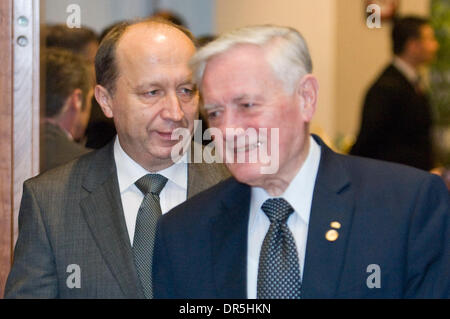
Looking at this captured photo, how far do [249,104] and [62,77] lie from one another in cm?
113

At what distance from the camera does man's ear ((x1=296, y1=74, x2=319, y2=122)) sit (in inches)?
76.1

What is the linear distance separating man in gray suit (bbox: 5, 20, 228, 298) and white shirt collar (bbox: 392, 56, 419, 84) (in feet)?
10.0

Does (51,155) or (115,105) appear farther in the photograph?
(51,155)

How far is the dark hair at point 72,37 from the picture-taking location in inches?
108

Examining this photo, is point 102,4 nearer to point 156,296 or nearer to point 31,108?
point 31,108

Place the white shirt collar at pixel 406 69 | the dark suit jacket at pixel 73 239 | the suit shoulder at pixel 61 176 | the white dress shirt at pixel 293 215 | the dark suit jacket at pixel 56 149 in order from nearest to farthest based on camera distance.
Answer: the white dress shirt at pixel 293 215 → the dark suit jacket at pixel 73 239 → the suit shoulder at pixel 61 176 → the dark suit jacket at pixel 56 149 → the white shirt collar at pixel 406 69

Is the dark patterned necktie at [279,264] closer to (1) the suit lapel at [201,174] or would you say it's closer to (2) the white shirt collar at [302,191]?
(2) the white shirt collar at [302,191]

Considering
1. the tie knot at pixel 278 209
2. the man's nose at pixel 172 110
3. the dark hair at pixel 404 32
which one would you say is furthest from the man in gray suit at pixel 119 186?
the dark hair at pixel 404 32

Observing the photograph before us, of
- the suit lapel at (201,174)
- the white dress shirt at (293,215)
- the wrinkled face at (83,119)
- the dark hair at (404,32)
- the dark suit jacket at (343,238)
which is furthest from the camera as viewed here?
the dark hair at (404,32)

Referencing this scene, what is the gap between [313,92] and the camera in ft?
6.42

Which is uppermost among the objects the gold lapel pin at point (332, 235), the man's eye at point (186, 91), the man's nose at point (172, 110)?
the man's eye at point (186, 91)

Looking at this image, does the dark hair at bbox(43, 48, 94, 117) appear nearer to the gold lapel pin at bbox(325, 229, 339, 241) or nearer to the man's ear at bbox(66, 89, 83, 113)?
the man's ear at bbox(66, 89, 83, 113)
